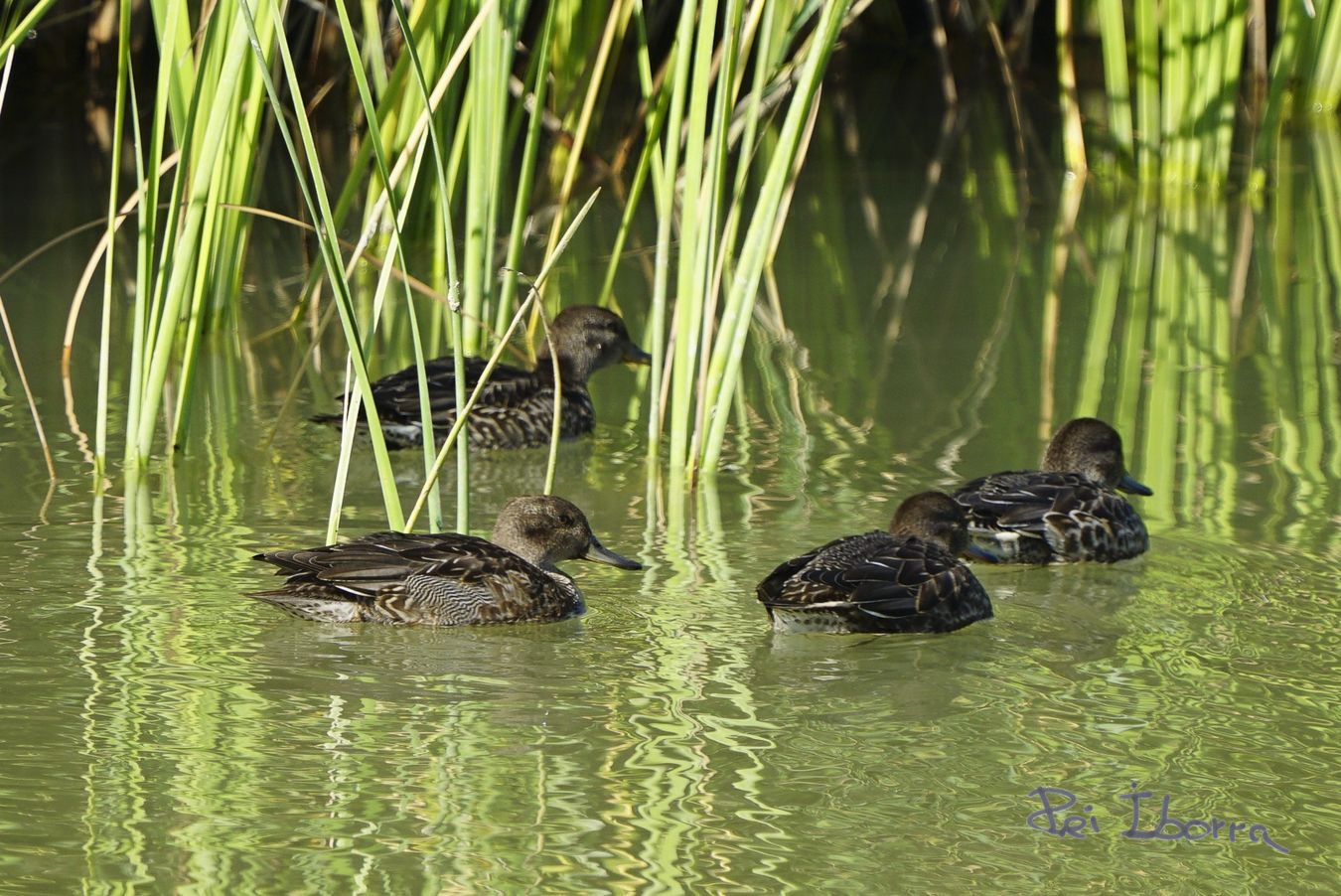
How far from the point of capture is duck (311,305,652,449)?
7312 millimetres

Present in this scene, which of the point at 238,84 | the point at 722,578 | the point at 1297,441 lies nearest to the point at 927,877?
the point at 722,578

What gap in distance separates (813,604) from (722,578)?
680mm

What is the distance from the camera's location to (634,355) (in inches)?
338

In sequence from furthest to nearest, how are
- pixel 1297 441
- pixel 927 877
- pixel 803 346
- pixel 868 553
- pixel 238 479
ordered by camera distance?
1. pixel 803 346
2. pixel 1297 441
3. pixel 238 479
4. pixel 868 553
5. pixel 927 877

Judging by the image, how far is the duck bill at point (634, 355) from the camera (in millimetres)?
8531

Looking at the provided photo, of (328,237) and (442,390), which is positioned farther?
(442,390)

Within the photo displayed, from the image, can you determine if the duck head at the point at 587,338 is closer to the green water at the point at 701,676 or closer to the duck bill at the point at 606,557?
the green water at the point at 701,676

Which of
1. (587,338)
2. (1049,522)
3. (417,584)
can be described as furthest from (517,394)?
(417,584)

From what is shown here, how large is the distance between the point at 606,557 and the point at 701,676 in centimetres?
94

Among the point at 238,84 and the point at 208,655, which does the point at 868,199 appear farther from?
the point at 208,655

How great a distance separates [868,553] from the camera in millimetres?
5402

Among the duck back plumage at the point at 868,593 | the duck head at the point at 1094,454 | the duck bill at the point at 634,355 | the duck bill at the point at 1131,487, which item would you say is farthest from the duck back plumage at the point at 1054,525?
the duck bill at the point at 634,355
